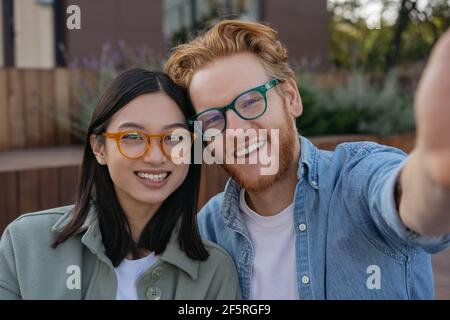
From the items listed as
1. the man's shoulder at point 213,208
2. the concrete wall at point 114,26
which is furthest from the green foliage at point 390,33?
the man's shoulder at point 213,208

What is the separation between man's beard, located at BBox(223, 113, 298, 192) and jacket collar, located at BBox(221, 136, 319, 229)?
0.04 m

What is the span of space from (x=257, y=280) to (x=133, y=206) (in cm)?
43

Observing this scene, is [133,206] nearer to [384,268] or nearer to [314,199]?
[314,199]

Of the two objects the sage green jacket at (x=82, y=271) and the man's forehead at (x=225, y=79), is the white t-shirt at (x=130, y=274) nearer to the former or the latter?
the sage green jacket at (x=82, y=271)

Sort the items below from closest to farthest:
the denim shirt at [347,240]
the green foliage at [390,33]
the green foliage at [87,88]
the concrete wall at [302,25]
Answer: the denim shirt at [347,240] → the green foliage at [87,88] → the concrete wall at [302,25] → the green foliage at [390,33]

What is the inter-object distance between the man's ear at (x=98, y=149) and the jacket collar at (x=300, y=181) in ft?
1.33

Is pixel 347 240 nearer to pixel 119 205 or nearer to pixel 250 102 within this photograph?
pixel 250 102

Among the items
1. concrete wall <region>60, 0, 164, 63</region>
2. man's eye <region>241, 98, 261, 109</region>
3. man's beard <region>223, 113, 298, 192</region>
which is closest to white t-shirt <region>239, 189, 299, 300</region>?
man's beard <region>223, 113, 298, 192</region>

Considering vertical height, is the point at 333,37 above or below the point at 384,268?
above

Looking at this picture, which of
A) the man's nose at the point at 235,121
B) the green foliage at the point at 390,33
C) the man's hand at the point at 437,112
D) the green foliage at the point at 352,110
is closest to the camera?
the man's hand at the point at 437,112

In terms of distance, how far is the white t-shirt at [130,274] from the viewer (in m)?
1.63

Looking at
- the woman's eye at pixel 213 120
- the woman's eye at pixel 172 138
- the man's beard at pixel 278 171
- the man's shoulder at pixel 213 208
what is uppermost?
the woman's eye at pixel 213 120
